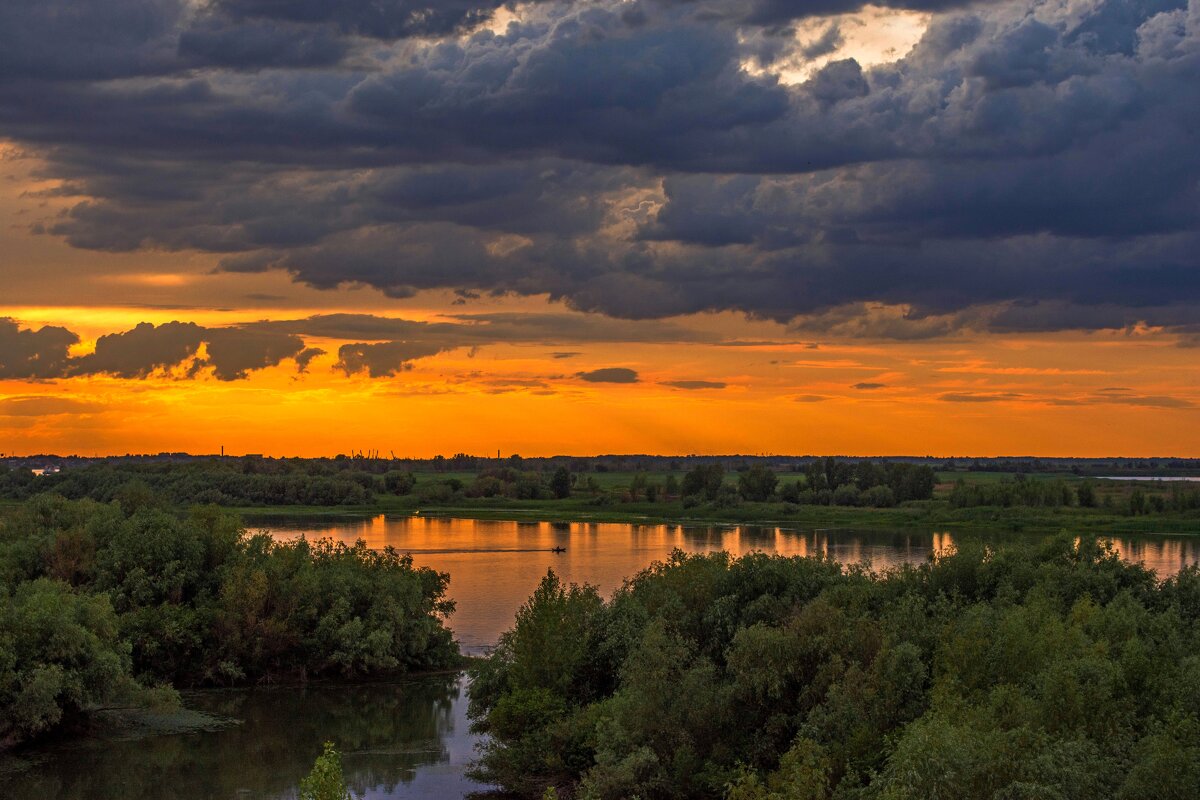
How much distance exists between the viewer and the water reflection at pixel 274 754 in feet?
117

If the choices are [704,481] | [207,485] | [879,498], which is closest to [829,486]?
[879,498]

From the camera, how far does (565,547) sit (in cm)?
10512

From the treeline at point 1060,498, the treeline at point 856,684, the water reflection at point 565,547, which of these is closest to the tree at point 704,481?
the water reflection at point 565,547

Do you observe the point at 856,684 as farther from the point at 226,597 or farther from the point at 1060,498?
the point at 1060,498

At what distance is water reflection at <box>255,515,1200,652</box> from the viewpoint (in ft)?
238

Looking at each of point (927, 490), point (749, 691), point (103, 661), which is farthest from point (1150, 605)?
point (927, 490)

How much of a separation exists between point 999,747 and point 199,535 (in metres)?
36.7

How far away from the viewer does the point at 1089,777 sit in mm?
21984

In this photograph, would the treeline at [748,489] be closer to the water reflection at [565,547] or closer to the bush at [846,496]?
the bush at [846,496]

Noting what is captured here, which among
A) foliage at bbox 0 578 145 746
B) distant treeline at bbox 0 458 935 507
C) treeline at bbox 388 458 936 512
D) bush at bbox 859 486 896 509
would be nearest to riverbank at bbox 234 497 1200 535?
bush at bbox 859 486 896 509

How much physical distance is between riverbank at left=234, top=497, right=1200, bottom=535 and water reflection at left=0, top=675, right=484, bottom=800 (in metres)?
82.7

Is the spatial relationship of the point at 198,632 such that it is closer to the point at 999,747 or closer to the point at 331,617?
the point at 331,617

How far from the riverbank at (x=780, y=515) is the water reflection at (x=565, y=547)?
5.79 meters

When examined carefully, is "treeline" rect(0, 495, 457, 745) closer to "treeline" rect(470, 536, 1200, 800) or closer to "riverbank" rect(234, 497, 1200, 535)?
"treeline" rect(470, 536, 1200, 800)
